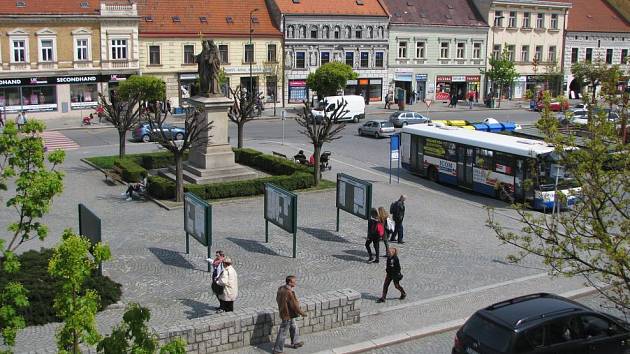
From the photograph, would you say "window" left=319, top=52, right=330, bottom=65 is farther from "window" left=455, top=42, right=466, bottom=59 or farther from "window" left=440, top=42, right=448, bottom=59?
"window" left=455, top=42, right=466, bottom=59

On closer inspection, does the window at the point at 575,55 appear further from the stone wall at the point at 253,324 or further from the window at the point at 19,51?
the stone wall at the point at 253,324

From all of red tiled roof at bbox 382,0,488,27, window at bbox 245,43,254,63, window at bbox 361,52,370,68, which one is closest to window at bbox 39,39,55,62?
window at bbox 245,43,254,63

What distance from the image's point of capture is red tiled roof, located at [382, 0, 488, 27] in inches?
2675

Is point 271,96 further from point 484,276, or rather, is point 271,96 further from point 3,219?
point 484,276

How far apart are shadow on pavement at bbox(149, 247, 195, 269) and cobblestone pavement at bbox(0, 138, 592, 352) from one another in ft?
0.09

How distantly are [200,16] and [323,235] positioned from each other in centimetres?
4133

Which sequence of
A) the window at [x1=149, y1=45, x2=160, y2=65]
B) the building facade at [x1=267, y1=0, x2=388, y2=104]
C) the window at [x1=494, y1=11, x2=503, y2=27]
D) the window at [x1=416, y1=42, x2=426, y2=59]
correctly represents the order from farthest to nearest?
1. the window at [x1=494, y1=11, x2=503, y2=27]
2. the window at [x1=416, y1=42, x2=426, y2=59]
3. the building facade at [x1=267, y1=0, x2=388, y2=104]
4. the window at [x1=149, y1=45, x2=160, y2=65]

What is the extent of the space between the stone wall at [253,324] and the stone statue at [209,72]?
52.8 ft

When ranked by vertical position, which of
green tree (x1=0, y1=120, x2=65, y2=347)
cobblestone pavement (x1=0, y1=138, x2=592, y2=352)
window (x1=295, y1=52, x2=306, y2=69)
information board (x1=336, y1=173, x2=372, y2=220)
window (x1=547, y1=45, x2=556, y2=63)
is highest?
window (x1=547, y1=45, x2=556, y2=63)

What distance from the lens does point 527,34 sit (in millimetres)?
73188

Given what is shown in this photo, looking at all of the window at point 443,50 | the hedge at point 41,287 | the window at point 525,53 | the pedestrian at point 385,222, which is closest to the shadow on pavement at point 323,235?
the pedestrian at point 385,222

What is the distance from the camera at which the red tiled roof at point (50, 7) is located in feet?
173

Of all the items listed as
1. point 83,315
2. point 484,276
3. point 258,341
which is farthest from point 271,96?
point 83,315

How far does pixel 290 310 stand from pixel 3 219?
1412cm
